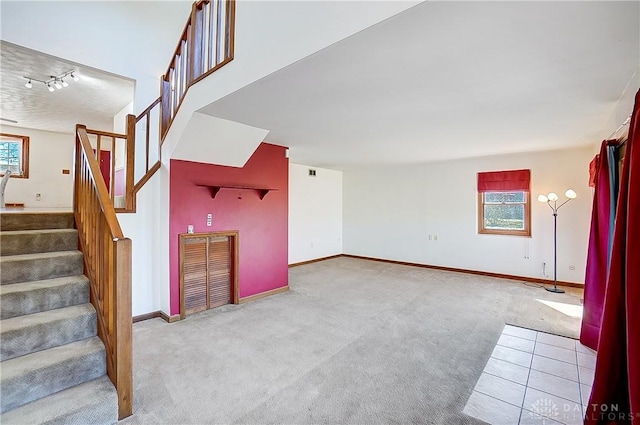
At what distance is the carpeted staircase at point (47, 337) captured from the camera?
1736 mm

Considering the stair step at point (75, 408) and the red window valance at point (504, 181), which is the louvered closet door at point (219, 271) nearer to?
the stair step at point (75, 408)

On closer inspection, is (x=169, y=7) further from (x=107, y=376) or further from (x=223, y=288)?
(x=107, y=376)

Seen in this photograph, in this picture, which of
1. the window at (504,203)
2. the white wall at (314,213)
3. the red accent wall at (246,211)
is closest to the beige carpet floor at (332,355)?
the red accent wall at (246,211)

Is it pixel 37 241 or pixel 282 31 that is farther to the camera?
pixel 37 241

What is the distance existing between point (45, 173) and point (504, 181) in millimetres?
10376

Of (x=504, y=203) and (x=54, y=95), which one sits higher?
(x=54, y=95)

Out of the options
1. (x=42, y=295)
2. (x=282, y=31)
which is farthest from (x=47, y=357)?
(x=282, y=31)

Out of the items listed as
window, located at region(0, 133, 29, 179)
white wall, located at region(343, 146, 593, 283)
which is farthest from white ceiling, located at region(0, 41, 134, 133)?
white wall, located at region(343, 146, 593, 283)

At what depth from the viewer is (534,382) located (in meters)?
2.50

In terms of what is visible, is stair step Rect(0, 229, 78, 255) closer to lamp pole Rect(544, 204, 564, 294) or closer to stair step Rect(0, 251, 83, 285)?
stair step Rect(0, 251, 83, 285)

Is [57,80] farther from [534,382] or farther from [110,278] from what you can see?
[534,382]

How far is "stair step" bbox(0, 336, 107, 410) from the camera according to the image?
171cm

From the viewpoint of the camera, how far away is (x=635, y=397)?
55.9 inches

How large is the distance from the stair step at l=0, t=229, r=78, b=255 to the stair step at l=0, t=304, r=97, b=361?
745mm
